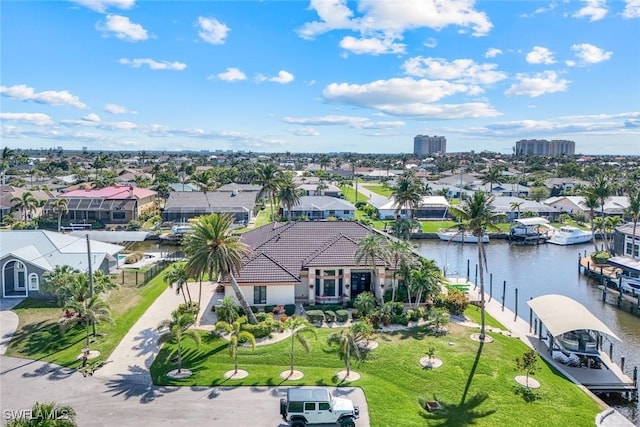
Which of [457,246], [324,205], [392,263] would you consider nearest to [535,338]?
[392,263]

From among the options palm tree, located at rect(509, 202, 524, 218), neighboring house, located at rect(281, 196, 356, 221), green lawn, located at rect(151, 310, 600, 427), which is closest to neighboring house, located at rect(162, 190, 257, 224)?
neighboring house, located at rect(281, 196, 356, 221)

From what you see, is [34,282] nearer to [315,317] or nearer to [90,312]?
[90,312]

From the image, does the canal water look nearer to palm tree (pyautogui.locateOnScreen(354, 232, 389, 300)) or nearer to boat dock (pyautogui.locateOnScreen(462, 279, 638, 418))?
boat dock (pyautogui.locateOnScreen(462, 279, 638, 418))

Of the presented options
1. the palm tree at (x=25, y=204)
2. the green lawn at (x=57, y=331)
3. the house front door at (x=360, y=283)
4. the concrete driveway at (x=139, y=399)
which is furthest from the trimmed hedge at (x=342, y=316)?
the palm tree at (x=25, y=204)

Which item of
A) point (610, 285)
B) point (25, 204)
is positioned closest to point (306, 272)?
point (610, 285)

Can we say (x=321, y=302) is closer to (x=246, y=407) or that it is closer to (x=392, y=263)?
(x=392, y=263)

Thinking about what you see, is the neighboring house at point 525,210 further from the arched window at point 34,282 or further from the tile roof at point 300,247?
the arched window at point 34,282
